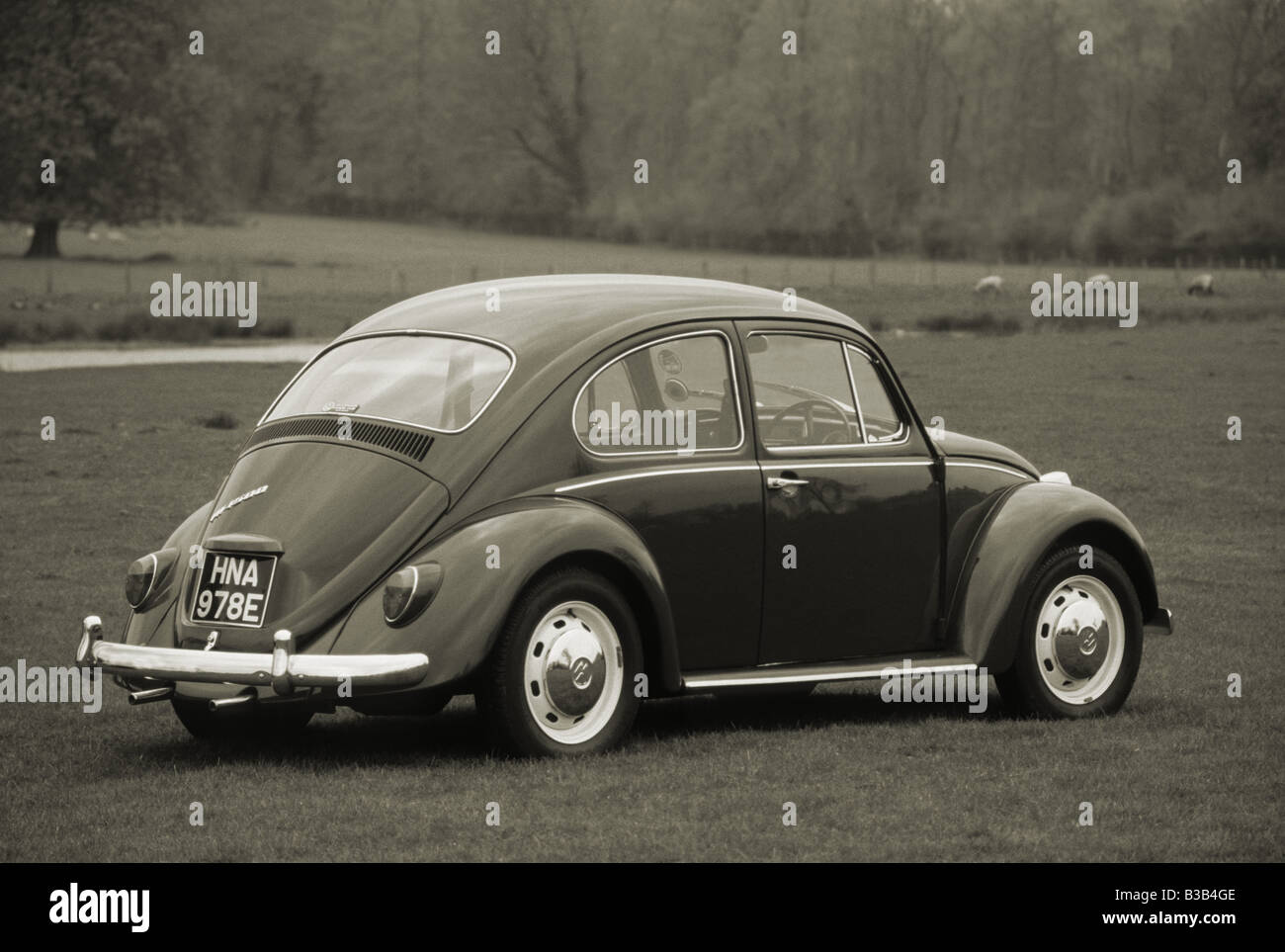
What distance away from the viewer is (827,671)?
8609mm

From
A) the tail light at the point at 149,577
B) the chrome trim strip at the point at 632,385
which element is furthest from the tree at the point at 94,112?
the chrome trim strip at the point at 632,385

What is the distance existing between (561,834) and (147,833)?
1.43 meters

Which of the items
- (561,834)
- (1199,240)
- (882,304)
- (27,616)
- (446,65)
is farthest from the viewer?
(446,65)

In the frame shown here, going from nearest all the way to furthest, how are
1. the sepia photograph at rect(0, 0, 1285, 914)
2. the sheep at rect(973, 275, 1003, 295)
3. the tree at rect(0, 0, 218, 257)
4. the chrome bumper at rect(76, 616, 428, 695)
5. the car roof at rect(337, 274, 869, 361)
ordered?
the sepia photograph at rect(0, 0, 1285, 914)
the chrome bumper at rect(76, 616, 428, 695)
the car roof at rect(337, 274, 869, 361)
the sheep at rect(973, 275, 1003, 295)
the tree at rect(0, 0, 218, 257)

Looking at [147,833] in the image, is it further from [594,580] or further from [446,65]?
[446,65]

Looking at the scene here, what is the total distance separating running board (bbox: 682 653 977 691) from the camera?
8273mm

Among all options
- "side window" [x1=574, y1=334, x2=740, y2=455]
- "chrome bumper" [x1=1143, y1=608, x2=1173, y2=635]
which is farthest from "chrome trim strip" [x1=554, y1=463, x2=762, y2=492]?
"chrome bumper" [x1=1143, y1=608, x2=1173, y2=635]

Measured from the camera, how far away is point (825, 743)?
27.1 ft

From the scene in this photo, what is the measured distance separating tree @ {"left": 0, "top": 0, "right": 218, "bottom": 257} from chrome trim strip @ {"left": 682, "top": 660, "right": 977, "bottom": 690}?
56.4 metres

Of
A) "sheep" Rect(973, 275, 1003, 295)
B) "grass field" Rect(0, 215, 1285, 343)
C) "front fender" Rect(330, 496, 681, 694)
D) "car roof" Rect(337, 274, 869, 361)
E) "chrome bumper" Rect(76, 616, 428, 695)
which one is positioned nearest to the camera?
"chrome bumper" Rect(76, 616, 428, 695)

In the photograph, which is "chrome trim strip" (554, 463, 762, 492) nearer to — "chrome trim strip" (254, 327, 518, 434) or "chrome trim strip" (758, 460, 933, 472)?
"chrome trim strip" (758, 460, 933, 472)

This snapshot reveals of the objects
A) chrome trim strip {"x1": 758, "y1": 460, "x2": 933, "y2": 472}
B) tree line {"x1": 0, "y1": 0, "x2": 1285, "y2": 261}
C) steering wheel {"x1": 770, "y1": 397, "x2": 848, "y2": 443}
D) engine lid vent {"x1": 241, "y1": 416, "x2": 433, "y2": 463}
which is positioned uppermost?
tree line {"x1": 0, "y1": 0, "x2": 1285, "y2": 261}

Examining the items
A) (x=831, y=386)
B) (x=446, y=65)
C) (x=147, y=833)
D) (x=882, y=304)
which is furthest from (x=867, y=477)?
(x=446, y=65)

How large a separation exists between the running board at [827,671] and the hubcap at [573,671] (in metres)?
0.47
